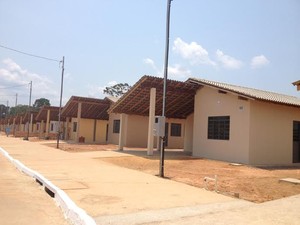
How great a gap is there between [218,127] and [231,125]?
133cm

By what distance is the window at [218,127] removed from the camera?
1916cm

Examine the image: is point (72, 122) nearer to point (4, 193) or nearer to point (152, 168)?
point (152, 168)

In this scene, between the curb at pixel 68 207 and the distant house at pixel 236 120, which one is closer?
the curb at pixel 68 207

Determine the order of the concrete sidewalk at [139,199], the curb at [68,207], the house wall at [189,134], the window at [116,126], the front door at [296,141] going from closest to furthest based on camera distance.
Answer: the curb at [68,207], the concrete sidewalk at [139,199], the front door at [296,141], the house wall at [189,134], the window at [116,126]

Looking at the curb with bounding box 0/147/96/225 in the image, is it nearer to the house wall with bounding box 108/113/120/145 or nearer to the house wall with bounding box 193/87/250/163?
the house wall with bounding box 193/87/250/163

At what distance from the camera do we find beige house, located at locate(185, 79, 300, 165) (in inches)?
694

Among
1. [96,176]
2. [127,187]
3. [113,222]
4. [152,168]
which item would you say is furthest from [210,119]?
[113,222]

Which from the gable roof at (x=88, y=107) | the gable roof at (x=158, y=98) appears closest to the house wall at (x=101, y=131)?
the gable roof at (x=88, y=107)

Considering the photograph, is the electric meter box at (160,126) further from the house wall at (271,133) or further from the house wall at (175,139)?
the house wall at (175,139)

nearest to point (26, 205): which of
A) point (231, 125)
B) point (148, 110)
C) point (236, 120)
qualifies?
point (236, 120)

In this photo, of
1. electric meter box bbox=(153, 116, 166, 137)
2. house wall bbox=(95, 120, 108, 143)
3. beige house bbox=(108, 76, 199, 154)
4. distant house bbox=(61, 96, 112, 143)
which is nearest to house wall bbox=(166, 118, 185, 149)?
beige house bbox=(108, 76, 199, 154)

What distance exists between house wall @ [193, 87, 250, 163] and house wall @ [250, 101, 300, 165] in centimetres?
41

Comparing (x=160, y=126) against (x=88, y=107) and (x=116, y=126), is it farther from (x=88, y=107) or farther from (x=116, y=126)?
(x=88, y=107)

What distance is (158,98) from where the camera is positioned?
23.4 m
